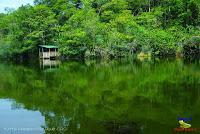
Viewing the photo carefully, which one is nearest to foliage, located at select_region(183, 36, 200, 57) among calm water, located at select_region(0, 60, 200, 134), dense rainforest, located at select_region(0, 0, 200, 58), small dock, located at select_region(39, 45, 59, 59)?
dense rainforest, located at select_region(0, 0, 200, 58)

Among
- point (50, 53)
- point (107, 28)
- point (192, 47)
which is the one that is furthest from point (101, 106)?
point (50, 53)

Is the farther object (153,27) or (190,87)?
(153,27)

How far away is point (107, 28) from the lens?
44.7 meters

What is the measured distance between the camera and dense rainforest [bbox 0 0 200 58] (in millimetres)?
42875

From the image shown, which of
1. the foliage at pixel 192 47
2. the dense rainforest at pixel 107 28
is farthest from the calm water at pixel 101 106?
the dense rainforest at pixel 107 28

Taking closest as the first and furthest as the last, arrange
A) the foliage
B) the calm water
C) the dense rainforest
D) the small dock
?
1. the calm water
2. the foliage
3. the dense rainforest
4. the small dock

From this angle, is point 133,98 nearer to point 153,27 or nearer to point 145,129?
point 145,129

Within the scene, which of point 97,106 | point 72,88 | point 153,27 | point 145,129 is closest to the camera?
point 145,129

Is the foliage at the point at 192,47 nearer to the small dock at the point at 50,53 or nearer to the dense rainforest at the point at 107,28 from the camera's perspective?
the dense rainforest at the point at 107,28

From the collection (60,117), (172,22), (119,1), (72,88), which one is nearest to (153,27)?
(172,22)

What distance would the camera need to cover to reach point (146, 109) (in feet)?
37.6

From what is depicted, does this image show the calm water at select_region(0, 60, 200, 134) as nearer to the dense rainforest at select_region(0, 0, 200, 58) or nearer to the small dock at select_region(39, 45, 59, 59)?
the dense rainforest at select_region(0, 0, 200, 58)

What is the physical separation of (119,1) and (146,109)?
127 ft

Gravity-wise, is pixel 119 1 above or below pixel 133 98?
above
